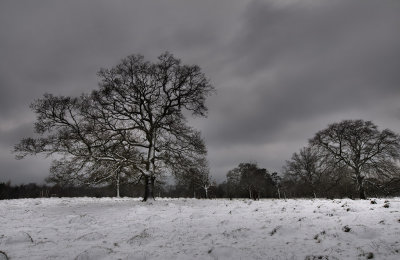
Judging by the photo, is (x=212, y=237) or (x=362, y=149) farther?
(x=362, y=149)

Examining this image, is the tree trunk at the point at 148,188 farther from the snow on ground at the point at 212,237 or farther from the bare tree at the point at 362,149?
the bare tree at the point at 362,149

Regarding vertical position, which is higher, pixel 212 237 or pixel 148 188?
pixel 148 188

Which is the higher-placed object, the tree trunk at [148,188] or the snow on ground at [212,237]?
the tree trunk at [148,188]

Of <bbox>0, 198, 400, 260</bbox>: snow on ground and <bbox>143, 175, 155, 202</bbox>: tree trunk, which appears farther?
<bbox>143, 175, 155, 202</bbox>: tree trunk

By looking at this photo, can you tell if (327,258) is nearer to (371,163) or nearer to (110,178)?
(110,178)

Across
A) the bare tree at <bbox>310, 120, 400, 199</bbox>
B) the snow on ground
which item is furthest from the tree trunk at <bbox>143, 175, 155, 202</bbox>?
the bare tree at <bbox>310, 120, 400, 199</bbox>

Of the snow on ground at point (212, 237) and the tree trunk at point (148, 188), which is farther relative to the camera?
the tree trunk at point (148, 188)

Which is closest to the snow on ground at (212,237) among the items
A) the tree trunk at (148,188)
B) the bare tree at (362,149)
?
the tree trunk at (148,188)

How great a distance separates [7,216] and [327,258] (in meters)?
13.6

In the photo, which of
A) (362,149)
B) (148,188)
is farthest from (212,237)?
(362,149)

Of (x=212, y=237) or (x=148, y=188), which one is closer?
(x=212, y=237)

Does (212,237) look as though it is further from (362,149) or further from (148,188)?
(362,149)

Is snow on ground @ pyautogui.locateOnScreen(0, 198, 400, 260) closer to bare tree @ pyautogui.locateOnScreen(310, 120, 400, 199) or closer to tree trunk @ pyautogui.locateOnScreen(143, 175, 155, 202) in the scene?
tree trunk @ pyautogui.locateOnScreen(143, 175, 155, 202)

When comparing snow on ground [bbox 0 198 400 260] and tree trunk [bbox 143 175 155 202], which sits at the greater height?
tree trunk [bbox 143 175 155 202]
